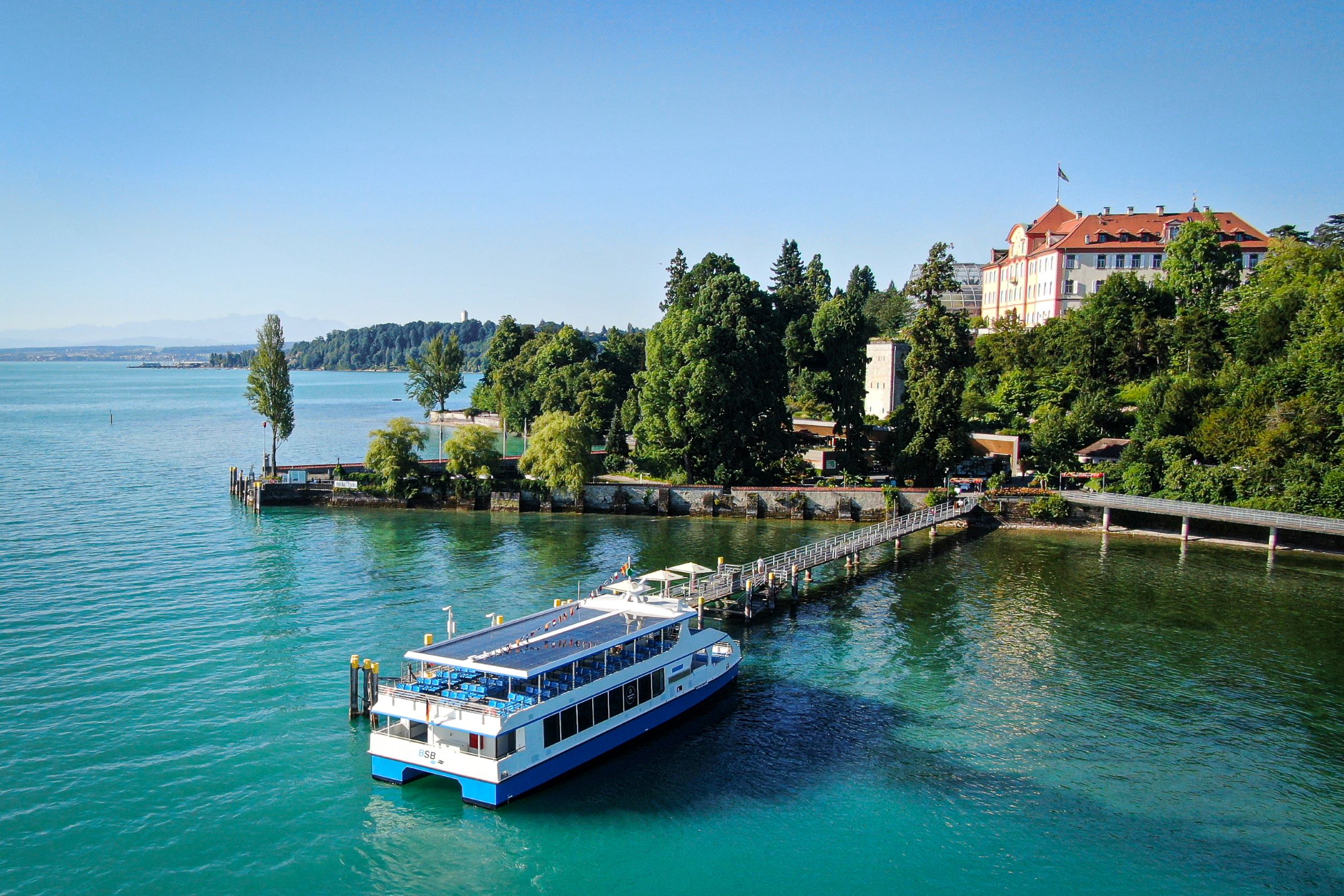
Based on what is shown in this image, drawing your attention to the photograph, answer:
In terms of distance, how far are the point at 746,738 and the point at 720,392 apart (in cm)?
4370

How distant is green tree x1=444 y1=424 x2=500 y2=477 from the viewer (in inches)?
2933

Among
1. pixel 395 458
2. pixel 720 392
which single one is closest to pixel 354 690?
pixel 395 458

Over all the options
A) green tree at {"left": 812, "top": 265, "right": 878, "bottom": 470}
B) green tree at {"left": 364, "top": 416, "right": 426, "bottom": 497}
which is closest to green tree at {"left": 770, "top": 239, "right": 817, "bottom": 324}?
green tree at {"left": 812, "top": 265, "right": 878, "bottom": 470}

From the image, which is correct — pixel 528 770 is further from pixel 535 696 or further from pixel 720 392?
pixel 720 392

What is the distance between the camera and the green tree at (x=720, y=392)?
7462 centimetres

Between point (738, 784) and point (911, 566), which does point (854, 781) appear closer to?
point (738, 784)

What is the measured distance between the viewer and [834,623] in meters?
45.9

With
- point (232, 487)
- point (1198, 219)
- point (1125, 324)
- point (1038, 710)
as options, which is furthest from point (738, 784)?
point (1198, 219)

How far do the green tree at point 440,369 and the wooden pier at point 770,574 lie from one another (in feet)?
283

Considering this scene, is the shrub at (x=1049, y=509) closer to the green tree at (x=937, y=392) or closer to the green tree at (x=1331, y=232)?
the green tree at (x=937, y=392)

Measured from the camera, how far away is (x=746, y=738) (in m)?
32.8

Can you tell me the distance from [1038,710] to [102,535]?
56.2 m

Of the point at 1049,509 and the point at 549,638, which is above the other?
the point at 1049,509

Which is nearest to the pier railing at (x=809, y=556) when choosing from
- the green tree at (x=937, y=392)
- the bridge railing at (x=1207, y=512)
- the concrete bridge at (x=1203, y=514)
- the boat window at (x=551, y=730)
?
the green tree at (x=937, y=392)
